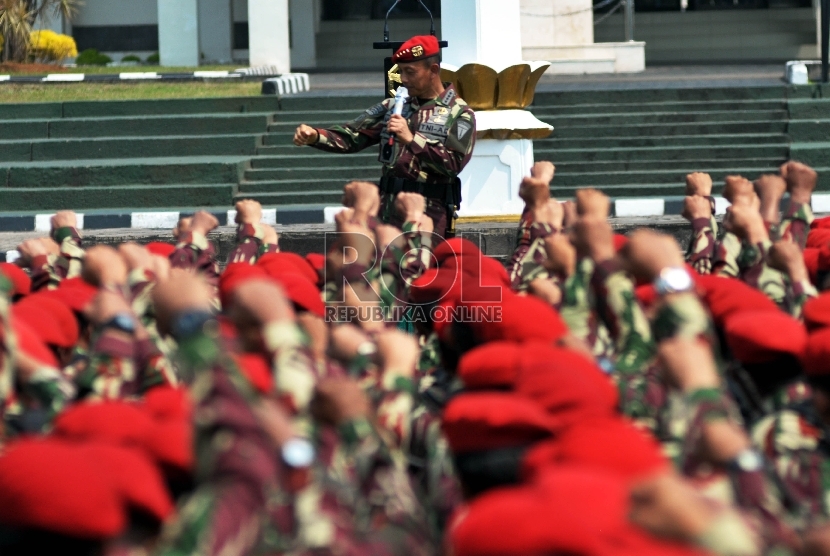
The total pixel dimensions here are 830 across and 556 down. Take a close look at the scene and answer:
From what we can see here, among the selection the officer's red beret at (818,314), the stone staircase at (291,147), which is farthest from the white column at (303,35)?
the officer's red beret at (818,314)

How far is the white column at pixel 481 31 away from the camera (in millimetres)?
8867

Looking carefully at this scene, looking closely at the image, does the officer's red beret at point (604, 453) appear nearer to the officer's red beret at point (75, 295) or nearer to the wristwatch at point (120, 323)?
the wristwatch at point (120, 323)

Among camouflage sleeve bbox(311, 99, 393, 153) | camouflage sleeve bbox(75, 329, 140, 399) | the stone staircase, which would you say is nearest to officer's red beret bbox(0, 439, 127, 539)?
camouflage sleeve bbox(75, 329, 140, 399)

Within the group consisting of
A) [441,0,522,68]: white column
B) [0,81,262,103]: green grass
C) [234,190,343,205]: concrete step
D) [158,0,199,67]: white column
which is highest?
[158,0,199,67]: white column

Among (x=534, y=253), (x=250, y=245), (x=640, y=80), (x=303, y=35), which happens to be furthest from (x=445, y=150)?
(x=303, y=35)

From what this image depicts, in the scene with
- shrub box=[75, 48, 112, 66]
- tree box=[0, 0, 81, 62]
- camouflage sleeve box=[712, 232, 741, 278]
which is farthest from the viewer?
Result: shrub box=[75, 48, 112, 66]

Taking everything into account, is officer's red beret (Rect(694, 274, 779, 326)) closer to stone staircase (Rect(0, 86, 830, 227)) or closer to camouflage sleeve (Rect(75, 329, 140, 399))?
camouflage sleeve (Rect(75, 329, 140, 399))

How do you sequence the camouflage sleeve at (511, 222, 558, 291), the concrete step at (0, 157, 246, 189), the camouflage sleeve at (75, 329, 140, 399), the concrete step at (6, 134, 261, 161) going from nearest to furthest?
the camouflage sleeve at (75, 329, 140, 399) < the camouflage sleeve at (511, 222, 558, 291) < the concrete step at (0, 157, 246, 189) < the concrete step at (6, 134, 261, 161)

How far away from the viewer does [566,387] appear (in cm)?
294

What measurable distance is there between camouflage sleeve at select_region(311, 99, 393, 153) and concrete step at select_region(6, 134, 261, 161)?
7.31 m

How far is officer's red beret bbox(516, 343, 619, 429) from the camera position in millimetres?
2875

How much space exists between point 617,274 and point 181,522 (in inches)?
65.8

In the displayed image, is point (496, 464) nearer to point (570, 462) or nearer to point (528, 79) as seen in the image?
point (570, 462)

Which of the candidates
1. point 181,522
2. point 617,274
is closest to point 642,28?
point 617,274
